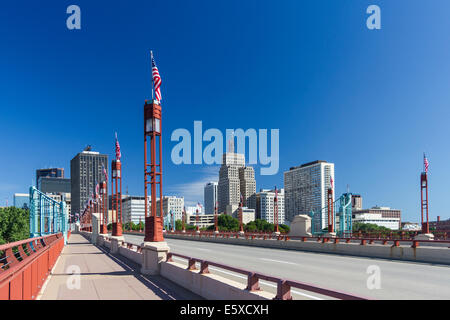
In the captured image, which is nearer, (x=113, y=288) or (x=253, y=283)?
(x=253, y=283)

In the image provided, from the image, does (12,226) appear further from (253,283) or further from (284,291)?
(284,291)

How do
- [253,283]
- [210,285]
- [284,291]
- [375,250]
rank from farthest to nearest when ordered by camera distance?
1. [375,250]
2. [210,285]
3. [253,283]
4. [284,291]

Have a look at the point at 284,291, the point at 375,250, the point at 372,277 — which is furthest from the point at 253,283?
the point at 375,250

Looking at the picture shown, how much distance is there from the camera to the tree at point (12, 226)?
81.5m

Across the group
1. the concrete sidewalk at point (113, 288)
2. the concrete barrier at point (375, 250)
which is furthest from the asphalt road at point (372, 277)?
the concrete sidewalk at point (113, 288)

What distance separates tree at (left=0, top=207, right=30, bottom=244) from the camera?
8150cm

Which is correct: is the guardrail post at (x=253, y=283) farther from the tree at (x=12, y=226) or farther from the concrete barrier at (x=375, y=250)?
the tree at (x=12, y=226)

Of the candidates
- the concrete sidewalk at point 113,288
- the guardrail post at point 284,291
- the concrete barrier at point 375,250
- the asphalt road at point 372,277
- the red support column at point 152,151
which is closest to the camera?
the guardrail post at point 284,291

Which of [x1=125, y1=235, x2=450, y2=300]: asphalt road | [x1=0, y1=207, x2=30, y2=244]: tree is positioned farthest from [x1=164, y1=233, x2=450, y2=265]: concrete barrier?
[x1=0, y1=207, x2=30, y2=244]: tree

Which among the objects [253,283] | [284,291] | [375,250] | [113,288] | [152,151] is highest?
[152,151]

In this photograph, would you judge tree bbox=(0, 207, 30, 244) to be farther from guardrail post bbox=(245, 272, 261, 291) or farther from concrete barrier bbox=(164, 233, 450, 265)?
guardrail post bbox=(245, 272, 261, 291)

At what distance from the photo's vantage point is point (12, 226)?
273ft
